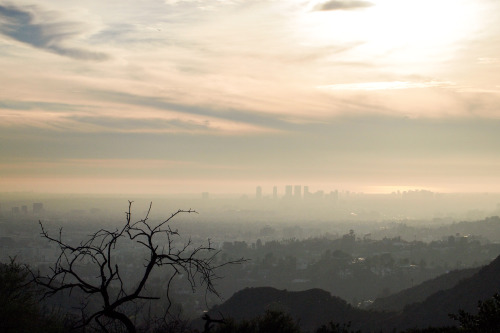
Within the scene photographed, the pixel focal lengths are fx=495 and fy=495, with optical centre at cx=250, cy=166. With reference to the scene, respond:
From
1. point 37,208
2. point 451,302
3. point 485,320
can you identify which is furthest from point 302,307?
point 37,208

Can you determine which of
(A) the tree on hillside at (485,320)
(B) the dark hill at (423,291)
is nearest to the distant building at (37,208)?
(B) the dark hill at (423,291)

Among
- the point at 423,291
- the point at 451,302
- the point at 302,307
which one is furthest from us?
the point at 423,291

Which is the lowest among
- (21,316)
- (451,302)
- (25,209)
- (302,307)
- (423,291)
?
(423,291)

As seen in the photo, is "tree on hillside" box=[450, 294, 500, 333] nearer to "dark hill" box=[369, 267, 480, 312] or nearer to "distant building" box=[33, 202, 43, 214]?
"dark hill" box=[369, 267, 480, 312]

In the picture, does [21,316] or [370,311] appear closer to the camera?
[21,316]

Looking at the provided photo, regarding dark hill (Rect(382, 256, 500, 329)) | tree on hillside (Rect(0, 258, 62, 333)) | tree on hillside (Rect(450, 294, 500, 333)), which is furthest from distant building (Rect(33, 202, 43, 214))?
tree on hillside (Rect(450, 294, 500, 333))

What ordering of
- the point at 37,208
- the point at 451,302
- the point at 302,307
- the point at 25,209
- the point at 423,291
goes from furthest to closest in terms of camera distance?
the point at 37,208 < the point at 25,209 < the point at 423,291 < the point at 302,307 < the point at 451,302

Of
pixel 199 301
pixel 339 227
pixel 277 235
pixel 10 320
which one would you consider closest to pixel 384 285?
pixel 199 301

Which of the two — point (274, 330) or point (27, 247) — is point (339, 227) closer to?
point (27, 247)

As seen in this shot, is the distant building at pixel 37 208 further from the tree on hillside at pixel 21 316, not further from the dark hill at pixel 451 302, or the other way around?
the tree on hillside at pixel 21 316

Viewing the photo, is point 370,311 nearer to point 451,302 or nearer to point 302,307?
A: point 302,307
